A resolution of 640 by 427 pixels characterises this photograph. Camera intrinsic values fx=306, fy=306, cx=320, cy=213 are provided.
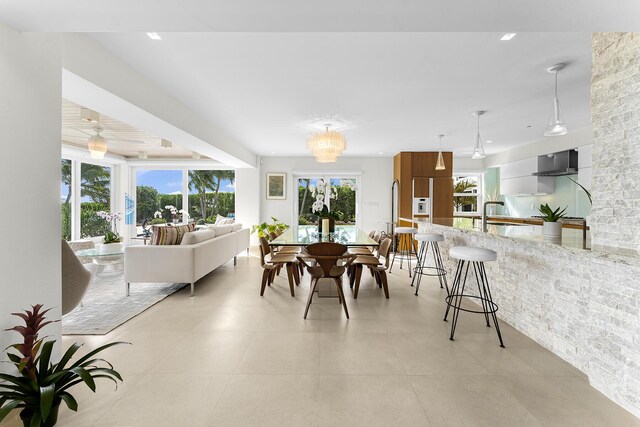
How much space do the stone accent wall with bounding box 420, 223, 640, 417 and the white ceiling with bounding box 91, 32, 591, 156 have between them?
1.66 m

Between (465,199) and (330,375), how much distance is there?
24.9 feet

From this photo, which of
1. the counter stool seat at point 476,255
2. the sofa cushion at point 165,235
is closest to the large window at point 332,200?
the sofa cushion at point 165,235

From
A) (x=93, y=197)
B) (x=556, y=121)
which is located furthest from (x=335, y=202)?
(x=93, y=197)

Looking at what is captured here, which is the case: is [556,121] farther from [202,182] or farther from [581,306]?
[202,182]

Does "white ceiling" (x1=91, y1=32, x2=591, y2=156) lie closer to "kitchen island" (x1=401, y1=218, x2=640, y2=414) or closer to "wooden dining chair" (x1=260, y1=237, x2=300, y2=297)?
"kitchen island" (x1=401, y1=218, x2=640, y2=414)

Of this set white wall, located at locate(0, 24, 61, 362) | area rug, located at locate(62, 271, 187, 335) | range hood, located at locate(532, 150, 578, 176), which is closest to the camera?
white wall, located at locate(0, 24, 61, 362)

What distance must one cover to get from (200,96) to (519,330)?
4.30m

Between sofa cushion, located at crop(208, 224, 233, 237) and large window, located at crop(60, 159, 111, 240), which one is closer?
sofa cushion, located at crop(208, 224, 233, 237)

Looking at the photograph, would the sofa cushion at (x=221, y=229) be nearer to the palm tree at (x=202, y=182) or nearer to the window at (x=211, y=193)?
the window at (x=211, y=193)

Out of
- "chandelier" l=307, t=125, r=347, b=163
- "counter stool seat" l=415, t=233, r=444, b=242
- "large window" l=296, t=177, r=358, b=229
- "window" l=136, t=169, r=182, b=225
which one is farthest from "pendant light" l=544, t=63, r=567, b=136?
"window" l=136, t=169, r=182, b=225

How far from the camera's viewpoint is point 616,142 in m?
1.97

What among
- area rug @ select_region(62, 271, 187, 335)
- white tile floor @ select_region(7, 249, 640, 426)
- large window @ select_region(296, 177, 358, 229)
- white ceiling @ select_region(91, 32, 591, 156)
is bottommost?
white tile floor @ select_region(7, 249, 640, 426)

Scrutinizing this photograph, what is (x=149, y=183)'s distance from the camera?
8523mm

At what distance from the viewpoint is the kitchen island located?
1771mm
